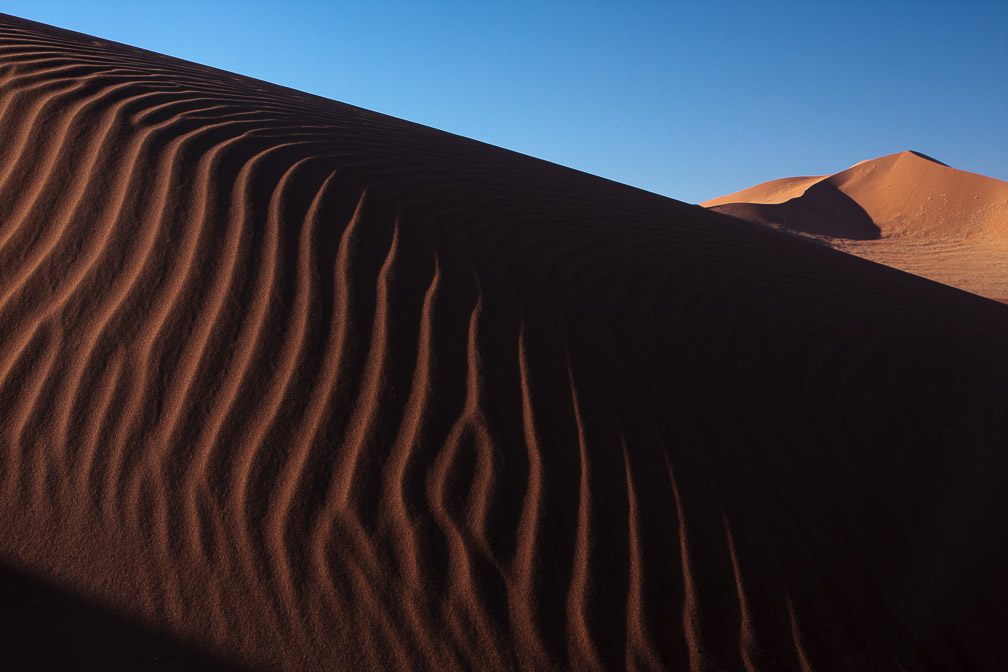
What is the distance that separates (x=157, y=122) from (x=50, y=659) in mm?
2871

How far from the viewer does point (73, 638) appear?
2.03 meters

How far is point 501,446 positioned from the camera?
267 cm

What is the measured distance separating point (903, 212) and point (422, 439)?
1178 inches

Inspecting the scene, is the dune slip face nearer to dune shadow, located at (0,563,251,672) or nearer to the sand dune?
dune shadow, located at (0,563,251,672)

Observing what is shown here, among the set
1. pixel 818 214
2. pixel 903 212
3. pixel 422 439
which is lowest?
pixel 422 439

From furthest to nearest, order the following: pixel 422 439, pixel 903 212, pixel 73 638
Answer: pixel 903 212
pixel 422 439
pixel 73 638

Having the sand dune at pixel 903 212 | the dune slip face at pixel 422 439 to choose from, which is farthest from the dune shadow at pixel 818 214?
the dune slip face at pixel 422 439

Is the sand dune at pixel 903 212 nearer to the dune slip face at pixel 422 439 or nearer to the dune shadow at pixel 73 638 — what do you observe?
the dune slip face at pixel 422 439

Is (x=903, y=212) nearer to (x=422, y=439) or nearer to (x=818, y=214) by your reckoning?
(x=818, y=214)

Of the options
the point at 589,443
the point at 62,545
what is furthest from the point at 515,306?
the point at 62,545

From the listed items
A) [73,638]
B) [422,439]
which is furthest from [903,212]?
[73,638]

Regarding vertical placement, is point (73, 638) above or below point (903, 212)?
below

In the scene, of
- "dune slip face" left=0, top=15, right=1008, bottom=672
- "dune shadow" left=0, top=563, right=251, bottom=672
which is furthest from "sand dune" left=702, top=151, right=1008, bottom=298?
"dune shadow" left=0, top=563, right=251, bottom=672

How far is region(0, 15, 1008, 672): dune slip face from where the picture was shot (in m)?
2.22
